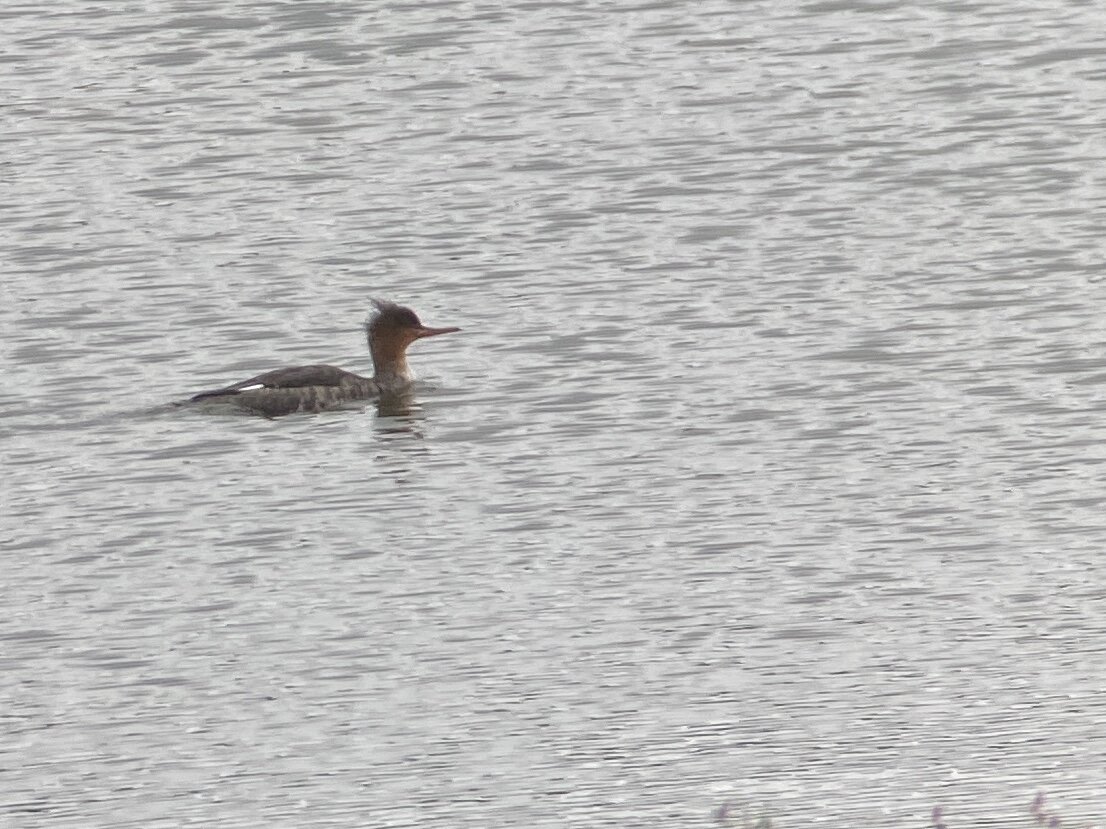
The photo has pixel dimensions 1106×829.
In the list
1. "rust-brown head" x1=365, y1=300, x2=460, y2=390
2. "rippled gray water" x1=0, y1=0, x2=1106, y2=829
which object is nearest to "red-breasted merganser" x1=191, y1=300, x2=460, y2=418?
"rust-brown head" x1=365, y1=300, x2=460, y2=390

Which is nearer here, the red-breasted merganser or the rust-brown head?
the red-breasted merganser

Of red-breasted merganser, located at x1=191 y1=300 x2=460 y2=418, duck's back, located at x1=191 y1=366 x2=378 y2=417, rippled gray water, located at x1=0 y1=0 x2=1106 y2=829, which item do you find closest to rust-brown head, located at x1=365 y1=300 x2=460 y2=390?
red-breasted merganser, located at x1=191 y1=300 x2=460 y2=418

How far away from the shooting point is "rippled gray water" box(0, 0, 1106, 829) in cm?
1169

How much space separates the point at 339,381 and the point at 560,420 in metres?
2.44

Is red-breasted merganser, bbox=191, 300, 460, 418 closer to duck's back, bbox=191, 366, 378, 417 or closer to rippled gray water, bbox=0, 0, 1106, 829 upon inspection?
duck's back, bbox=191, 366, 378, 417

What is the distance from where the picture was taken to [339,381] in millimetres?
19406

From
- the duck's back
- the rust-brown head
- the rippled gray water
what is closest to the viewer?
the rippled gray water

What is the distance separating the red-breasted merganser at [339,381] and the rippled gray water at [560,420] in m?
0.20

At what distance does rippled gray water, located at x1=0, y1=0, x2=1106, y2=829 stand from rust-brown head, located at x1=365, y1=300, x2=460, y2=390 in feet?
1.00

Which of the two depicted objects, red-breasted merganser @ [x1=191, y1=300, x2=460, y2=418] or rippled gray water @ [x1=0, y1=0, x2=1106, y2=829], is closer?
rippled gray water @ [x1=0, y1=0, x2=1106, y2=829]

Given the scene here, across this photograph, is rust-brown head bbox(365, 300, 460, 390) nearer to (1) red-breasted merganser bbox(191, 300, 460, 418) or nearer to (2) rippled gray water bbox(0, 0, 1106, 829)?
(1) red-breasted merganser bbox(191, 300, 460, 418)

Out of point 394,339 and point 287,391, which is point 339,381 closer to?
point 394,339

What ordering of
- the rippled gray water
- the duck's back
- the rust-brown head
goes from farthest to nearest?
the rust-brown head < the duck's back < the rippled gray water

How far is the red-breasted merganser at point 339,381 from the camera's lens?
18.5 meters
